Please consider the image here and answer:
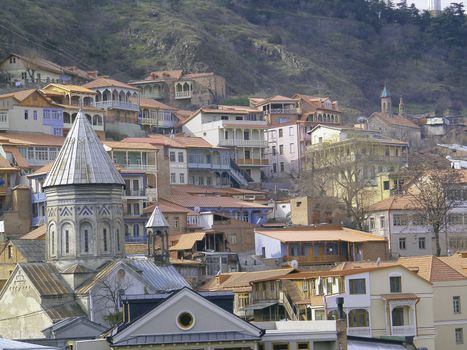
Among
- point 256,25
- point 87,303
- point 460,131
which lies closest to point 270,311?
point 87,303

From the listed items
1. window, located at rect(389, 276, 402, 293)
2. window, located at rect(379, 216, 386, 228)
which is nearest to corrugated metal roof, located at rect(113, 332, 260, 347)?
window, located at rect(389, 276, 402, 293)

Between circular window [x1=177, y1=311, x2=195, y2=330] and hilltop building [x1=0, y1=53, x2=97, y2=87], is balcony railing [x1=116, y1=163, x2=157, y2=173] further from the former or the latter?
circular window [x1=177, y1=311, x2=195, y2=330]

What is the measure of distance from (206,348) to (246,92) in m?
121

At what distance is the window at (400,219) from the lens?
3834 inches

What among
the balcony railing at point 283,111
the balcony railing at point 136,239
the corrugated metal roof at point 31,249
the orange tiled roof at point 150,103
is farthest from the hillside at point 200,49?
the corrugated metal roof at point 31,249

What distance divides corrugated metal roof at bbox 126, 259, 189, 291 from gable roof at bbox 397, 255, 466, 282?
11818mm

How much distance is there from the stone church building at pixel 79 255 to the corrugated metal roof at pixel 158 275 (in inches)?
3.0

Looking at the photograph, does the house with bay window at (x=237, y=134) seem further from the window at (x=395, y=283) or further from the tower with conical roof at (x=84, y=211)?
the tower with conical roof at (x=84, y=211)

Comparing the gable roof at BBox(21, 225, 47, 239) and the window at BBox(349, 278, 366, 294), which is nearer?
the window at BBox(349, 278, 366, 294)

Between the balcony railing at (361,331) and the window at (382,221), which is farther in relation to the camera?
the window at (382,221)

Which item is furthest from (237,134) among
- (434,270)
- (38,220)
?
(434,270)

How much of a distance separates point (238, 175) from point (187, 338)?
76999mm

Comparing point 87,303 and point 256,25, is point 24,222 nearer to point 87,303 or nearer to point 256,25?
point 87,303

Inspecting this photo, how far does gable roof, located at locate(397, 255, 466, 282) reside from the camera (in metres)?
71.2
